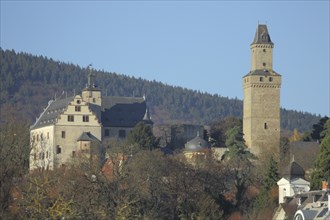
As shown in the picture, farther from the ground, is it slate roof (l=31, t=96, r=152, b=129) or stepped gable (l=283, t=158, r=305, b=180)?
slate roof (l=31, t=96, r=152, b=129)

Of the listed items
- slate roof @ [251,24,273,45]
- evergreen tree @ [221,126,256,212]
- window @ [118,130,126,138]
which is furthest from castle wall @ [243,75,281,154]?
window @ [118,130,126,138]

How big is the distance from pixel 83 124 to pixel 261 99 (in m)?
15.7

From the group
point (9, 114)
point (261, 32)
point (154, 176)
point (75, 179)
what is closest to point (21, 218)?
point (9, 114)

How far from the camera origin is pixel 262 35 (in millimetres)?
113938

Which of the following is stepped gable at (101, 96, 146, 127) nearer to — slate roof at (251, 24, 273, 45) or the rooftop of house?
slate roof at (251, 24, 273, 45)

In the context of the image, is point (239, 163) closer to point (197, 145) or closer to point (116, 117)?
point (197, 145)

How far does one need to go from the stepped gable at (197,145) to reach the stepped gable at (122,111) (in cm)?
575

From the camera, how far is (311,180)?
79625 millimetres

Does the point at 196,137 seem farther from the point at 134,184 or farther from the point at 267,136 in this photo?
the point at 134,184

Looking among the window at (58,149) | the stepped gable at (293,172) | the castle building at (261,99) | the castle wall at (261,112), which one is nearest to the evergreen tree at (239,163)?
the castle wall at (261,112)

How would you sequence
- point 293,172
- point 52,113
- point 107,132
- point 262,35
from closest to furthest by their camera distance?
point 293,172 < point 107,132 < point 52,113 < point 262,35

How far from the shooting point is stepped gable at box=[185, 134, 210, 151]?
10425cm

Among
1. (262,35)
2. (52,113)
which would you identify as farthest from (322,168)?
(262,35)

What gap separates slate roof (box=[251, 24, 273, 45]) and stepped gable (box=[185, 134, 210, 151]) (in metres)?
11.8
